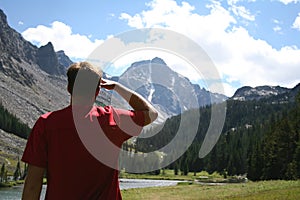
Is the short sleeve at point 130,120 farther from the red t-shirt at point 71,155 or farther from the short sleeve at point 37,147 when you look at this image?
the short sleeve at point 37,147

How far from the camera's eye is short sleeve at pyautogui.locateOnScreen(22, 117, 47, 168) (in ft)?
A: 10.8

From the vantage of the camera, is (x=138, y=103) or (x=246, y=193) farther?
(x=246, y=193)

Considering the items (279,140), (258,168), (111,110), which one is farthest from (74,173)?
(258,168)

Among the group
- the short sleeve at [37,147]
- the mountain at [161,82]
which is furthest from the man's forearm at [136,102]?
the mountain at [161,82]

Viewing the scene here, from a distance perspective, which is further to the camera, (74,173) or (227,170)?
(227,170)

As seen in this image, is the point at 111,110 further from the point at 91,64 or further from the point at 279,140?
the point at 279,140

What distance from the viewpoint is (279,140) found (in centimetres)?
7894

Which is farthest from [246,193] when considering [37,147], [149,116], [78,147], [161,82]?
[37,147]

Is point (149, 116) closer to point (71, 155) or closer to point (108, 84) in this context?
point (108, 84)

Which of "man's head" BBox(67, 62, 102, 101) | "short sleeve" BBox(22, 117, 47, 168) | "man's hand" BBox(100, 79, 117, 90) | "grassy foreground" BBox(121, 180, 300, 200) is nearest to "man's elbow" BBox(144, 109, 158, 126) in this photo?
"man's hand" BBox(100, 79, 117, 90)

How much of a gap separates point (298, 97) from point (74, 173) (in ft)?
170

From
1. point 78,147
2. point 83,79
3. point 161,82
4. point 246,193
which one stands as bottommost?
point 246,193

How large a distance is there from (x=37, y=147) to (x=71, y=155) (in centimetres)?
28

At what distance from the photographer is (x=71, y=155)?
342cm
